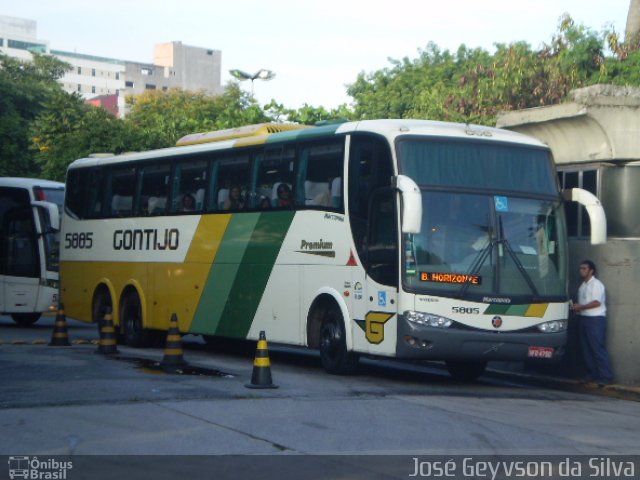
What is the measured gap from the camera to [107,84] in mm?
185375

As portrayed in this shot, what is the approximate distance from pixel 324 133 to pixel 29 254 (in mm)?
14540

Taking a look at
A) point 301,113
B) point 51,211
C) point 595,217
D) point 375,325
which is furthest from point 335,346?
point 301,113

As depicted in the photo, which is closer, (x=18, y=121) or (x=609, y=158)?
(x=609, y=158)

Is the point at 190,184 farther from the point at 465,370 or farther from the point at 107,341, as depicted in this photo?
the point at 465,370

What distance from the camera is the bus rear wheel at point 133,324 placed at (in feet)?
72.7

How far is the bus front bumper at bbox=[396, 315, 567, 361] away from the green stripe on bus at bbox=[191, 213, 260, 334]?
4.40 metres

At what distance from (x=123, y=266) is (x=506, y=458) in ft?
46.3

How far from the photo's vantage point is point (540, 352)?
1552 centimetres

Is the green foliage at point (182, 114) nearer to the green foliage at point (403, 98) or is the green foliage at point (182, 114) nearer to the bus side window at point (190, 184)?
the green foliage at point (403, 98)

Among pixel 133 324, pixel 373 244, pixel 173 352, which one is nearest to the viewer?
pixel 373 244

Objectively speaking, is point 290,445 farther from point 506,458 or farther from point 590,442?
point 590,442

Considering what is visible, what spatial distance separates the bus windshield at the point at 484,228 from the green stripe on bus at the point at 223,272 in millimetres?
4055

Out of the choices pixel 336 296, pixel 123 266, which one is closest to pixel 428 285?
pixel 336 296

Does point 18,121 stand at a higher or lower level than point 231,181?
higher
